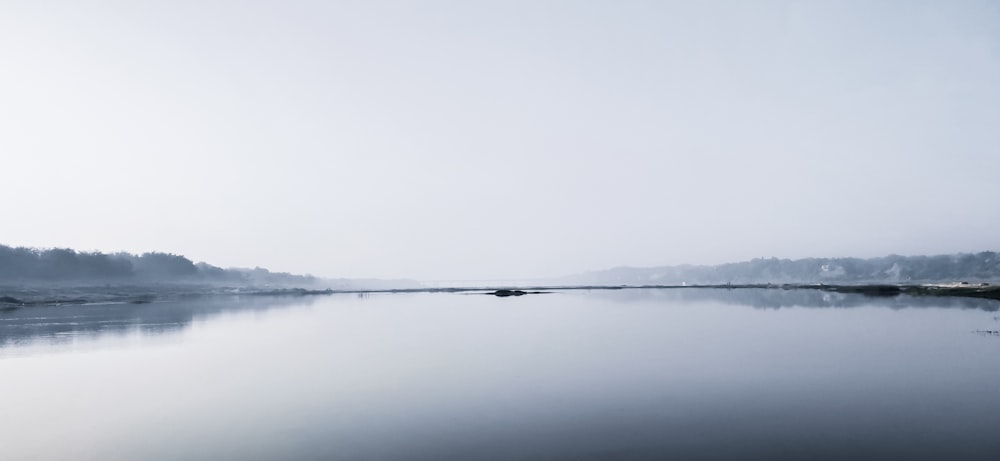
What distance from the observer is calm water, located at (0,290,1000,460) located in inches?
626

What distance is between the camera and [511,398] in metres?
22.5

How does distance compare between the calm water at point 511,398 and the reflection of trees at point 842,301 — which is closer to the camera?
the calm water at point 511,398

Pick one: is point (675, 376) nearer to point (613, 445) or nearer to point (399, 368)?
point (613, 445)

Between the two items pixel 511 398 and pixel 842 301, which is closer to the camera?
pixel 511 398

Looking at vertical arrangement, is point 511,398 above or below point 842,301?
above

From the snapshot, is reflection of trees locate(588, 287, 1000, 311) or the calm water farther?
reflection of trees locate(588, 287, 1000, 311)

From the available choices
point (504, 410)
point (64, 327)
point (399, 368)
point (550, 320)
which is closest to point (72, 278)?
point (64, 327)

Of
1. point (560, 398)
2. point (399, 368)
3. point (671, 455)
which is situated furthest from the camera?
point (399, 368)

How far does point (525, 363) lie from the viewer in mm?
32375

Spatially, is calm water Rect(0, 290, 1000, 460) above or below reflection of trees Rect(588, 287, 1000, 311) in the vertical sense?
above

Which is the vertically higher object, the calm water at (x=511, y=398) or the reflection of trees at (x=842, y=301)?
the calm water at (x=511, y=398)

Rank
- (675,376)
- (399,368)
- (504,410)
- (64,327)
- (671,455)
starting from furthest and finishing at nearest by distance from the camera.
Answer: (64,327) → (399,368) → (675,376) → (504,410) → (671,455)

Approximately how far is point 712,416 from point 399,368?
1774 centimetres

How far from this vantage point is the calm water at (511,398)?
15.9 meters
